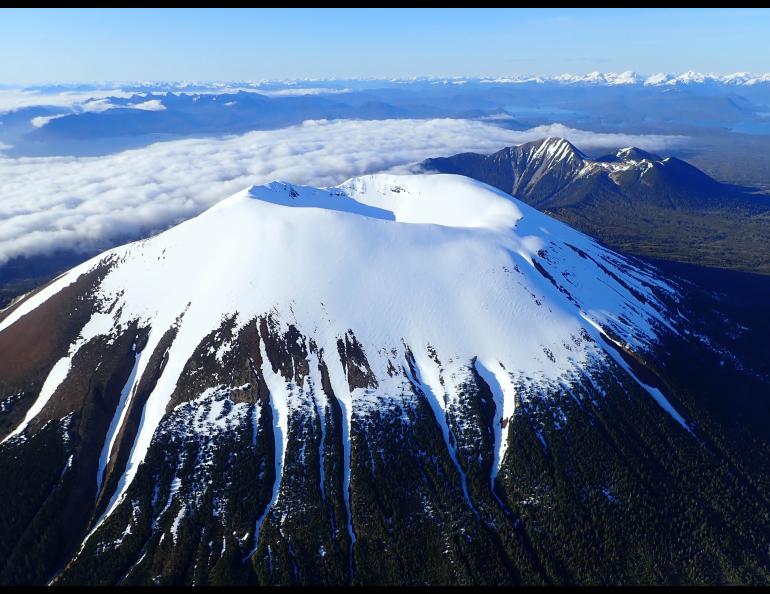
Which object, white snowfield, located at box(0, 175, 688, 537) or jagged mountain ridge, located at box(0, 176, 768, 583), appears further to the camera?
white snowfield, located at box(0, 175, 688, 537)

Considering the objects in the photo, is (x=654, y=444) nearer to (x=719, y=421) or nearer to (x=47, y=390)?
(x=719, y=421)

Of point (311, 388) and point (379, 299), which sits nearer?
point (311, 388)

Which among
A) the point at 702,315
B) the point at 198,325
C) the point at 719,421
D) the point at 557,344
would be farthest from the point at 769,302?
the point at 198,325

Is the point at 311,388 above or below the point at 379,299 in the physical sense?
below

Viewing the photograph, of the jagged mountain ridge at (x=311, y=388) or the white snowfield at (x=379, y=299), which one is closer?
the jagged mountain ridge at (x=311, y=388)
